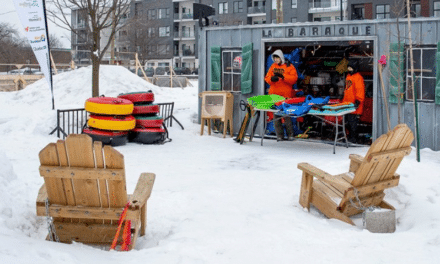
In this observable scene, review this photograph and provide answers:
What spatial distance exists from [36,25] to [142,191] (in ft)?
32.9

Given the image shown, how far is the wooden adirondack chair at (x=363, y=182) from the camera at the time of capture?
615 centimetres

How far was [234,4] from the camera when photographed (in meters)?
67.1

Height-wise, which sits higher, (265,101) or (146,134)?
(265,101)

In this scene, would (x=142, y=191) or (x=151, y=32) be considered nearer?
(x=142, y=191)

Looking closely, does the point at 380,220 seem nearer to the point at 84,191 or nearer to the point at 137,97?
the point at 84,191

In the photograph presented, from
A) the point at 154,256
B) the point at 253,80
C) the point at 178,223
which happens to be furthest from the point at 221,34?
the point at 154,256

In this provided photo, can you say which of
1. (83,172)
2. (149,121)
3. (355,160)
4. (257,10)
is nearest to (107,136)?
(149,121)

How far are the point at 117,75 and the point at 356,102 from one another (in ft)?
47.5

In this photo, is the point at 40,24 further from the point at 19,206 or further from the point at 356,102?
the point at 19,206

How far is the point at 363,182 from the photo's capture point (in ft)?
20.9

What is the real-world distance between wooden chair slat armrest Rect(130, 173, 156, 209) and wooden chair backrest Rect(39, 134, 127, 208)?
0.12m

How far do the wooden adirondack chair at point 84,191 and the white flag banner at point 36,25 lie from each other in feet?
31.6

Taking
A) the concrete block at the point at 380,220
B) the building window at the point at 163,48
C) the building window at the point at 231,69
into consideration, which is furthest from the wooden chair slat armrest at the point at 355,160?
the building window at the point at 163,48

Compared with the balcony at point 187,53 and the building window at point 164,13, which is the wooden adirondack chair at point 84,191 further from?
the building window at point 164,13
